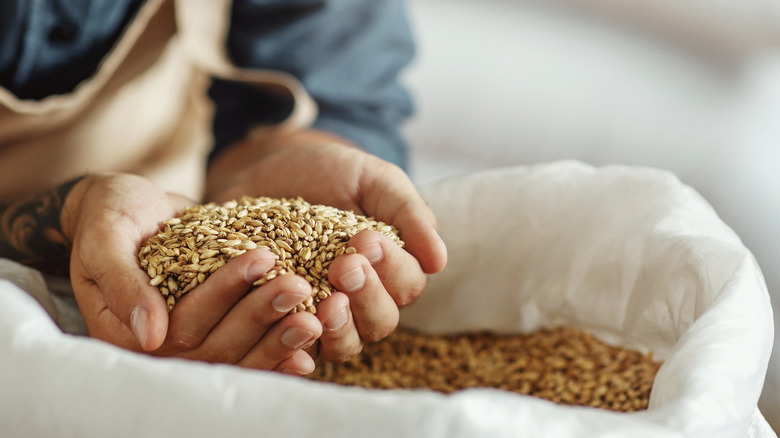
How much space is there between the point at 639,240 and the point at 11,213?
67 centimetres

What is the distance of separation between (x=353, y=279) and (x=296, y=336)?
59 millimetres

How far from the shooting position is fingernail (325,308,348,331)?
47 cm

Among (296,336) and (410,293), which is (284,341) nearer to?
(296,336)

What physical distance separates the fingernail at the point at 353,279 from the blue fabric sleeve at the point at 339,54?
51cm

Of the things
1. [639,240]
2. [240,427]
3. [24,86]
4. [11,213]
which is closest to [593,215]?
[639,240]

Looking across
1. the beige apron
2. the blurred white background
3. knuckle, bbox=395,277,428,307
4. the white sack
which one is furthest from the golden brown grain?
the blurred white background

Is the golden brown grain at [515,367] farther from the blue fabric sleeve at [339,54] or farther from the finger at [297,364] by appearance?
the blue fabric sleeve at [339,54]

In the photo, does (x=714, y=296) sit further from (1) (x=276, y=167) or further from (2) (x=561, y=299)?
(1) (x=276, y=167)

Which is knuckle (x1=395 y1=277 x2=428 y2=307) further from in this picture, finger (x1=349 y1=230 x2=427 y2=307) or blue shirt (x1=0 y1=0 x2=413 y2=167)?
blue shirt (x1=0 y1=0 x2=413 y2=167)

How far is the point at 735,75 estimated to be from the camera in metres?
1.23

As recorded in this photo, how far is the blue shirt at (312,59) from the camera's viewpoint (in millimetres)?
888

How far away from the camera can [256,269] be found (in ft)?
1.51

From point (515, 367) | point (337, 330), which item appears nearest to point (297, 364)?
point (337, 330)

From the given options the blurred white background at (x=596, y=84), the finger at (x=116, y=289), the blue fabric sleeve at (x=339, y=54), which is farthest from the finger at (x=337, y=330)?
the blurred white background at (x=596, y=84)
